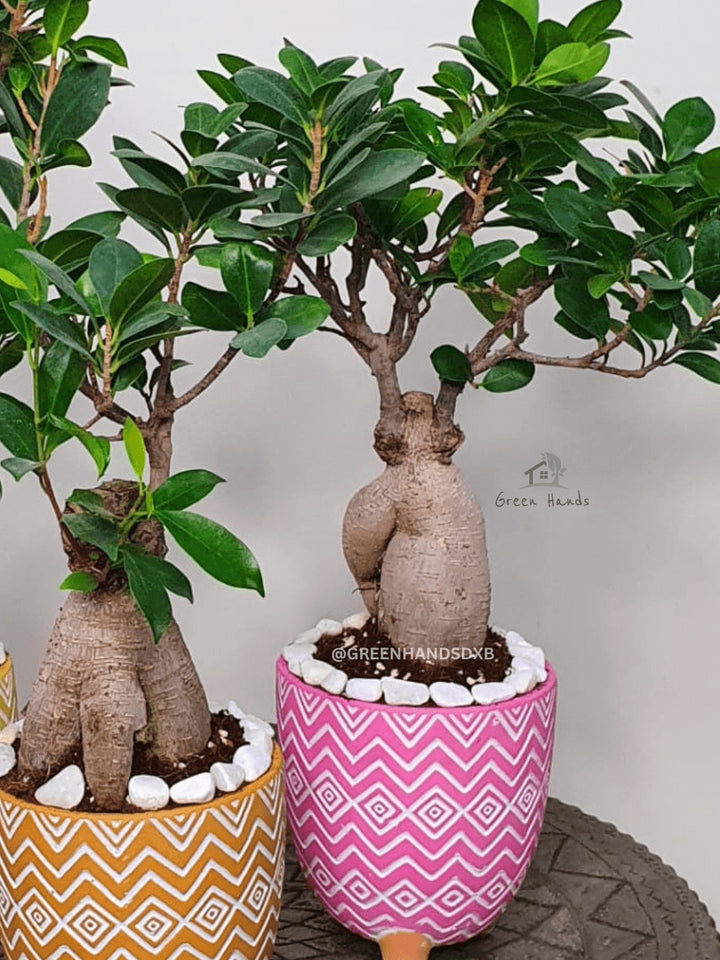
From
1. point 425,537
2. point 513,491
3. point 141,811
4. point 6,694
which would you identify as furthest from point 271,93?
point 513,491

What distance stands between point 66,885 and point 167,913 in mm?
75

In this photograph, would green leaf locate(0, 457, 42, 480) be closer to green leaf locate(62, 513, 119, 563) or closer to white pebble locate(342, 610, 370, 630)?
green leaf locate(62, 513, 119, 563)

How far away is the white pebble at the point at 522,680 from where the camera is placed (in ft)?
3.26

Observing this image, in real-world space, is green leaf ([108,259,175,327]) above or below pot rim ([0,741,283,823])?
above

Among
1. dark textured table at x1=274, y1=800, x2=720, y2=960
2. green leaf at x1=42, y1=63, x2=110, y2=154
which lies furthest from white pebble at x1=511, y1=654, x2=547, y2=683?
green leaf at x1=42, y1=63, x2=110, y2=154

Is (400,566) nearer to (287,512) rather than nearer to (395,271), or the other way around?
(395,271)

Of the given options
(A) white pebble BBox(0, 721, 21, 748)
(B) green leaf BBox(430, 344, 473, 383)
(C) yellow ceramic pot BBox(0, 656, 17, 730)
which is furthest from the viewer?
(C) yellow ceramic pot BBox(0, 656, 17, 730)

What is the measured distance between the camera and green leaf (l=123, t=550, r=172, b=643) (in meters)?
0.76

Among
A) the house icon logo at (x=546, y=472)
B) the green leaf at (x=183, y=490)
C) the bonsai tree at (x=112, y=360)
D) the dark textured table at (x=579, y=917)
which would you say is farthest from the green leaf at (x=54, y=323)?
the house icon logo at (x=546, y=472)

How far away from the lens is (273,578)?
1499 millimetres

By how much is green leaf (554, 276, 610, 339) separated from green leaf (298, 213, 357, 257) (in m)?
0.22

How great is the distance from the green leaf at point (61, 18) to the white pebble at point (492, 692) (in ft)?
2.01

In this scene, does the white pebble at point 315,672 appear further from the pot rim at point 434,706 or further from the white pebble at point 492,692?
the white pebble at point 492,692

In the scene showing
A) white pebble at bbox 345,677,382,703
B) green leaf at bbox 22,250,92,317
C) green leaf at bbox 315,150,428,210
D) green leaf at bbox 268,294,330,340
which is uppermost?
green leaf at bbox 315,150,428,210
